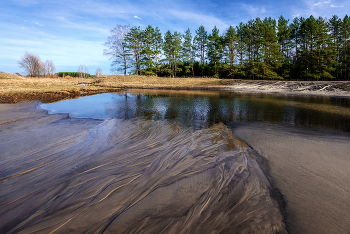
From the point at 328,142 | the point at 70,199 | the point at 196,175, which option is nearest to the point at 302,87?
the point at 328,142

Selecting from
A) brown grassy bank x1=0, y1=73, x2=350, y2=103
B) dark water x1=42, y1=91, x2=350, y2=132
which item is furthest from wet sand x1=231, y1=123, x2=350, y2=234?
brown grassy bank x1=0, y1=73, x2=350, y2=103

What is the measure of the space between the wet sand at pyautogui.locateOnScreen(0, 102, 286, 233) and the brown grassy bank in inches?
439

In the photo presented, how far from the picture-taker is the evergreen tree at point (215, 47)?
107 feet

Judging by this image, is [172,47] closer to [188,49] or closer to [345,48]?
[188,49]

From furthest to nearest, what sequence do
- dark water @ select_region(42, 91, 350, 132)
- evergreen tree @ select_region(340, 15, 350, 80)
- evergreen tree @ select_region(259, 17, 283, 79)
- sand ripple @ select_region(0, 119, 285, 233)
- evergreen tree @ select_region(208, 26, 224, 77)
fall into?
evergreen tree @ select_region(208, 26, 224, 77)
evergreen tree @ select_region(259, 17, 283, 79)
evergreen tree @ select_region(340, 15, 350, 80)
dark water @ select_region(42, 91, 350, 132)
sand ripple @ select_region(0, 119, 285, 233)

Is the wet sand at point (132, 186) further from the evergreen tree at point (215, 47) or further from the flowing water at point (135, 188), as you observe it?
the evergreen tree at point (215, 47)

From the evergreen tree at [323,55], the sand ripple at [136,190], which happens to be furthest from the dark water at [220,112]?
the evergreen tree at [323,55]

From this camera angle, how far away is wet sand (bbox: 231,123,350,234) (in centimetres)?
169

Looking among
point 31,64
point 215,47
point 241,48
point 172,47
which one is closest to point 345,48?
point 241,48

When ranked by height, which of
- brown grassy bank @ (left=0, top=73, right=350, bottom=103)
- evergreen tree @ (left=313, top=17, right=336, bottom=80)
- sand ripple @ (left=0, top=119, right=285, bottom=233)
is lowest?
sand ripple @ (left=0, top=119, right=285, bottom=233)

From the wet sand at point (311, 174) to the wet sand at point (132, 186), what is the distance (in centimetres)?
24

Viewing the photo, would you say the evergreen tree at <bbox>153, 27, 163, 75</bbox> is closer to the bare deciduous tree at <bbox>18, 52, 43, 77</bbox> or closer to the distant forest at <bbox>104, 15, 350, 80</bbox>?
the distant forest at <bbox>104, 15, 350, 80</bbox>

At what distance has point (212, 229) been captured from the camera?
161 centimetres

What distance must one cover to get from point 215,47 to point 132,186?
3545 centimetres
